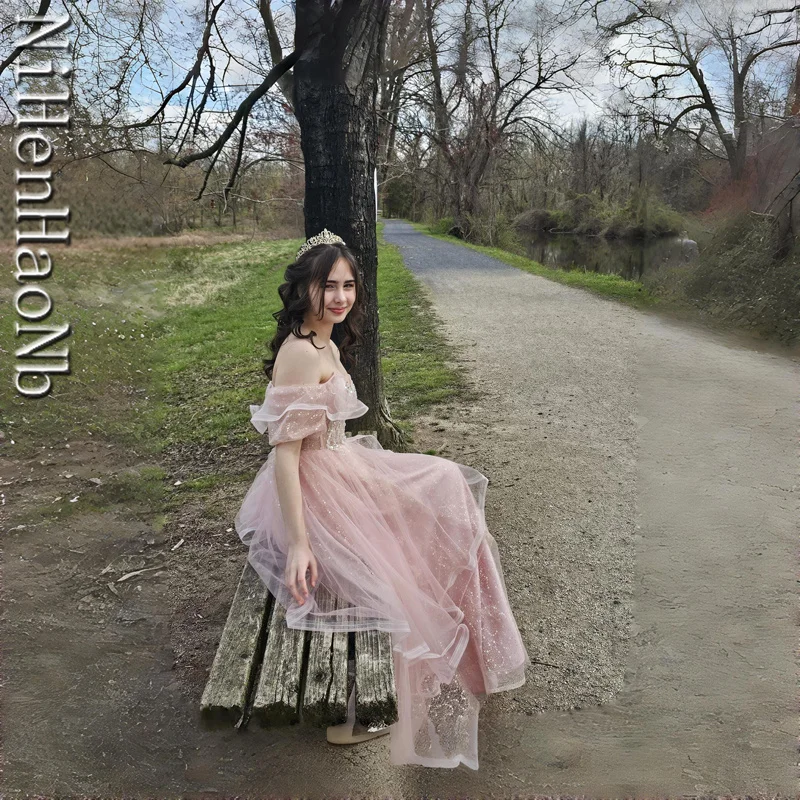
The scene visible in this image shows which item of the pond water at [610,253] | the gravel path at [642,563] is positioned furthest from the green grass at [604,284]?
the gravel path at [642,563]

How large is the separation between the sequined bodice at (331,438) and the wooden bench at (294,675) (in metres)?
0.65

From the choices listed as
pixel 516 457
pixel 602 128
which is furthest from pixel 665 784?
pixel 602 128

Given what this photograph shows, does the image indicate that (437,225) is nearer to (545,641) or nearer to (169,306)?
(169,306)

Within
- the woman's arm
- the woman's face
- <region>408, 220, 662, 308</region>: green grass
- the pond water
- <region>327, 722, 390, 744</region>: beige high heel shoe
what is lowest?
<region>327, 722, 390, 744</region>: beige high heel shoe

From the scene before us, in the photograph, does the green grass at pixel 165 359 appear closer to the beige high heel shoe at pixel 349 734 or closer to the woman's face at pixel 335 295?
the woman's face at pixel 335 295

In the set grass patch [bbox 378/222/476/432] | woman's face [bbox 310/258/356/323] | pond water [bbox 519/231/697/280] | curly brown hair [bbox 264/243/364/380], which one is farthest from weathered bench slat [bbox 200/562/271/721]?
pond water [bbox 519/231/697/280]

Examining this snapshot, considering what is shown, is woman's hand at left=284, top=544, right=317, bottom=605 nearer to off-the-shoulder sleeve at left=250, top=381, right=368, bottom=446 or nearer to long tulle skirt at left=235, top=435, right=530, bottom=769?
long tulle skirt at left=235, top=435, right=530, bottom=769

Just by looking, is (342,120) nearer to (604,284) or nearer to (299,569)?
(299,569)

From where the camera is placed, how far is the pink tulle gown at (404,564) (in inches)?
88.5

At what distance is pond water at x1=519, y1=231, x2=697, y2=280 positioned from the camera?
1645 cm

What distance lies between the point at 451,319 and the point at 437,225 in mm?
21494

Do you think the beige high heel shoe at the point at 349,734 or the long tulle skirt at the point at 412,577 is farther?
the beige high heel shoe at the point at 349,734

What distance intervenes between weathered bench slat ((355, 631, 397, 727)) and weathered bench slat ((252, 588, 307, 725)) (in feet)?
0.61

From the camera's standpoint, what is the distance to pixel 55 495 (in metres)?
4.54
